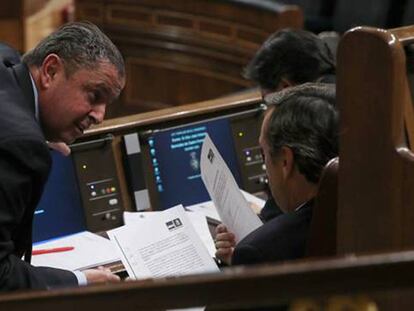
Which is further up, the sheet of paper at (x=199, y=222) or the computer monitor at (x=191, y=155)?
the computer monitor at (x=191, y=155)

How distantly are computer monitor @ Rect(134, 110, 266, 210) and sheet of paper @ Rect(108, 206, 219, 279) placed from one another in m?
0.56

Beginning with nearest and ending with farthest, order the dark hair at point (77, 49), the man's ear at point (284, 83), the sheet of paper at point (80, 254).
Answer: the dark hair at point (77, 49) → the sheet of paper at point (80, 254) → the man's ear at point (284, 83)

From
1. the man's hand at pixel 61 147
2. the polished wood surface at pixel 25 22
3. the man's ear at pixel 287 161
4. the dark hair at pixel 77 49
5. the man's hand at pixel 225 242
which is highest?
the dark hair at pixel 77 49

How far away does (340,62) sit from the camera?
199 centimetres

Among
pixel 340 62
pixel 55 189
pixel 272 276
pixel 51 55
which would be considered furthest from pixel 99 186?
pixel 272 276

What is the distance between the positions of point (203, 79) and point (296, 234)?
418cm

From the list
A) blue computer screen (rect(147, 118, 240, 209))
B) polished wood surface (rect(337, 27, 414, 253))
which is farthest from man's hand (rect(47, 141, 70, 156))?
polished wood surface (rect(337, 27, 414, 253))

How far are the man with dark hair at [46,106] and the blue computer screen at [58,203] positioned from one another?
1.87 feet

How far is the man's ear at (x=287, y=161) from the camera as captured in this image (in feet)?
7.61

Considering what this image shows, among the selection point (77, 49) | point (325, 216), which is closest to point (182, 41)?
point (77, 49)

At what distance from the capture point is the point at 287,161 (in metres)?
2.33

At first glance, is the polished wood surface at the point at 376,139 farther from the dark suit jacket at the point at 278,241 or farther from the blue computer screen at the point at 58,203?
the blue computer screen at the point at 58,203

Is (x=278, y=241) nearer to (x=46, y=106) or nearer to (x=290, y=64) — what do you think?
(x=46, y=106)

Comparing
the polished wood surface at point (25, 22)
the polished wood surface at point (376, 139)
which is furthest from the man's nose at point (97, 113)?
the polished wood surface at point (25, 22)
